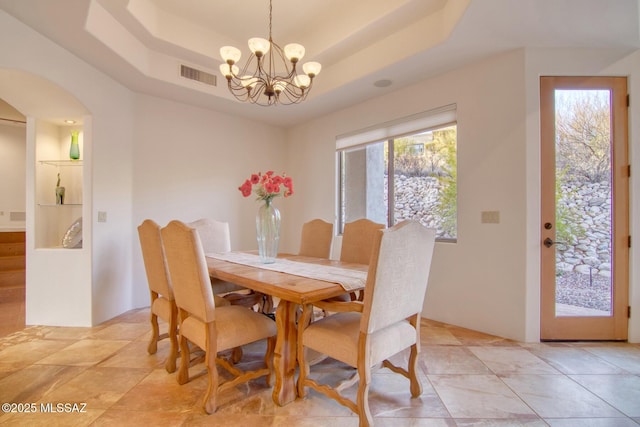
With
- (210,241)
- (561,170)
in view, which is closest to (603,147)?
(561,170)

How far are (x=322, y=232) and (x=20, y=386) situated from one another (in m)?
2.42

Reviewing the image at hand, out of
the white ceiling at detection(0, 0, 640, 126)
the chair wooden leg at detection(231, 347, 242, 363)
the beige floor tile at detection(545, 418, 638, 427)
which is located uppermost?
the white ceiling at detection(0, 0, 640, 126)

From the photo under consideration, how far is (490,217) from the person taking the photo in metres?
2.74

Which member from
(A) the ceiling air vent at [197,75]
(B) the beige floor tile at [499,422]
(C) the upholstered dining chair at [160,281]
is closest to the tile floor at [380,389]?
(B) the beige floor tile at [499,422]

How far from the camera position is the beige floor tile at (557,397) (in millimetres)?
1633

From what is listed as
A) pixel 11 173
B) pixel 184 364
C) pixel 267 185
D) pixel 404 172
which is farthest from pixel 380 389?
pixel 11 173

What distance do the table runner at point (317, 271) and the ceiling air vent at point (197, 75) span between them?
2.15 m

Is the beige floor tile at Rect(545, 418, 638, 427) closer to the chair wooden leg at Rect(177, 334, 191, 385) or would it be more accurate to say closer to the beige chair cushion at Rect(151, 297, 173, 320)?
the chair wooden leg at Rect(177, 334, 191, 385)

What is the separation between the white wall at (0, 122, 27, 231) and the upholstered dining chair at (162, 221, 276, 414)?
5.09 meters

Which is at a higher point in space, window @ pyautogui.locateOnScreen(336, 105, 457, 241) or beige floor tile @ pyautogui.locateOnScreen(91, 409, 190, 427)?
window @ pyautogui.locateOnScreen(336, 105, 457, 241)

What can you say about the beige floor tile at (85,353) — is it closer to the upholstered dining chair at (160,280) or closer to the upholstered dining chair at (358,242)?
the upholstered dining chair at (160,280)

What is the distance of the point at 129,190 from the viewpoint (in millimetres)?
3410

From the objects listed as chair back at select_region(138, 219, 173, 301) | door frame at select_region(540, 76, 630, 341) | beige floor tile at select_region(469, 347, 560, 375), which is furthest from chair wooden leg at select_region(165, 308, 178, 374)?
door frame at select_region(540, 76, 630, 341)

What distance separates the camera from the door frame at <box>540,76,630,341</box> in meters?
2.52
